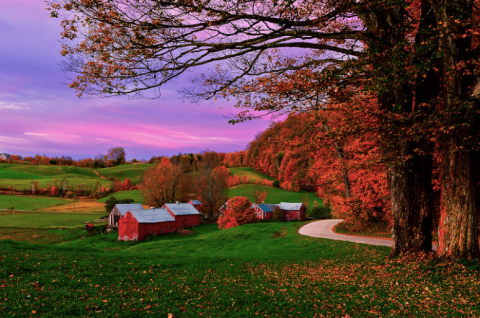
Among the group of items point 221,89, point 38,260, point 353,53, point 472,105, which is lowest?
point 38,260

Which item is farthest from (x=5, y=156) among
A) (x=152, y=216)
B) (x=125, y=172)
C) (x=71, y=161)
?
(x=152, y=216)

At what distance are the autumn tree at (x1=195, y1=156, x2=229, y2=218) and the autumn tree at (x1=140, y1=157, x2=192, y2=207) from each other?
4354mm

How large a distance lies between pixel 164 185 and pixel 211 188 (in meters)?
11.1

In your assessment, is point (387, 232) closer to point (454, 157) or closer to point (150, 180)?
point (454, 157)

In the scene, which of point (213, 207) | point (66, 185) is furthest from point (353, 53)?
point (66, 185)

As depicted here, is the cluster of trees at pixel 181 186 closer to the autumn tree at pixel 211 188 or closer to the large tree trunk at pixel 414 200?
the autumn tree at pixel 211 188

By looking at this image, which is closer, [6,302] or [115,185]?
[6,302]

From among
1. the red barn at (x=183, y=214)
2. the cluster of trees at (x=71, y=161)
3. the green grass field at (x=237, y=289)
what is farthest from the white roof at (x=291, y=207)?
the cluster of trees at (x=71, y=161)

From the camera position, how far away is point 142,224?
43000mm

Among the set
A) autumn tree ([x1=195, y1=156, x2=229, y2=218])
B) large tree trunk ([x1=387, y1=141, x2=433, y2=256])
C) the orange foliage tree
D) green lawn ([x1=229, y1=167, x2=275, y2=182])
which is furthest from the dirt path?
green lawn ([x1=229, y1=167, x2=275, y2=182])

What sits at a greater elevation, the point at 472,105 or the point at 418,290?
the point at 472,105

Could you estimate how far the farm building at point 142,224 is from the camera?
139 feet

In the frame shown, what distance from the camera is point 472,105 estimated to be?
7.92 metres

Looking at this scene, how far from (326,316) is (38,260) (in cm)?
1074
